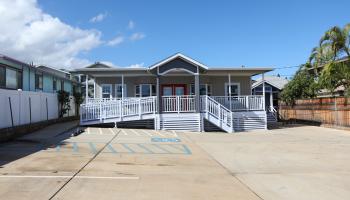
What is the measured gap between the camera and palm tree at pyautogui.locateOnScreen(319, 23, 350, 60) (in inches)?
904

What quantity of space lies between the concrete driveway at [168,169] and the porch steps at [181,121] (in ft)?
17.5

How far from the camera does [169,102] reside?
22344mm

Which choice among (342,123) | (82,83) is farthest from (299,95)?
(82,83)

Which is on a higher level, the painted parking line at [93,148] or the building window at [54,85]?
the building window at [54,85]

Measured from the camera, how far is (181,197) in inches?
282

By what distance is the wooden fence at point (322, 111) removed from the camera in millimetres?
23094

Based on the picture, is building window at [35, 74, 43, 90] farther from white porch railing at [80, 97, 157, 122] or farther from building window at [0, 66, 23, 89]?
white porch railing at [80, 97, 157, 122]

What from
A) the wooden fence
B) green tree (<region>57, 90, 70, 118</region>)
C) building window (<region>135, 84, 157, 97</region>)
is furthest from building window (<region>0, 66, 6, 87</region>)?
the wooden fence

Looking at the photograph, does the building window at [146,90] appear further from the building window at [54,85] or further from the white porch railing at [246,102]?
the building window at [54,85]

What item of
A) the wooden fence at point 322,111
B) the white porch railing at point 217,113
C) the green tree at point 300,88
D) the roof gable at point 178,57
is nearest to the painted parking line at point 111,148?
the roof gable at point 178,57

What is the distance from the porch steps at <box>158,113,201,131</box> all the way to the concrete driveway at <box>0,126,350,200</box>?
532 cm

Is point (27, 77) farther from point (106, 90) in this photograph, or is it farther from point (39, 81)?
point (106, 90)

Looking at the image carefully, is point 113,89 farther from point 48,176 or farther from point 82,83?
point 48,176

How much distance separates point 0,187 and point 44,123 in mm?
13996
